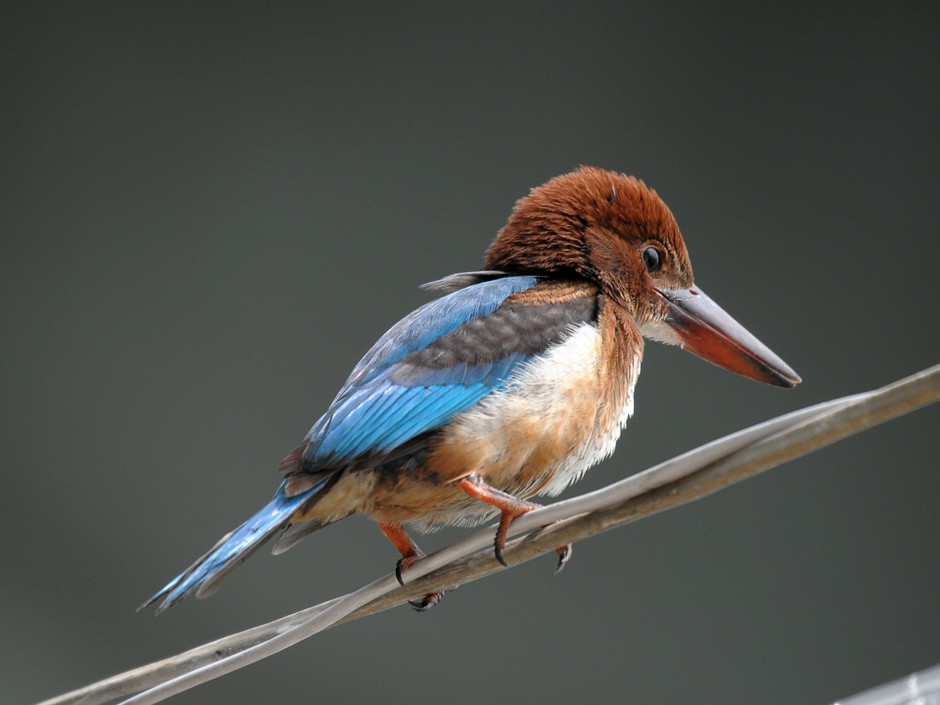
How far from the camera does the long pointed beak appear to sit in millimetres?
1838

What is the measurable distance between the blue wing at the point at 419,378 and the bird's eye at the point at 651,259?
0.80 ft

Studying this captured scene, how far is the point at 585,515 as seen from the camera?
3.81 ft

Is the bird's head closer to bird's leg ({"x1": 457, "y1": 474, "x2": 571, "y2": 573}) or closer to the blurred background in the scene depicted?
bird's leg ({"x1": 457, "y1": 474, "x2": 571, "y2": 573})

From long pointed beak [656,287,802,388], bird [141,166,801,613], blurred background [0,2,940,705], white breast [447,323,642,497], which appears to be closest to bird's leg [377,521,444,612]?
bird [141,166,801,613]

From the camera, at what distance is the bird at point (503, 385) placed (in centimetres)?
147

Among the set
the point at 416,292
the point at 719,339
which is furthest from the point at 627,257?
the point at 416,292

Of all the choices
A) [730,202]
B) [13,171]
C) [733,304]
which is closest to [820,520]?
[733,304]

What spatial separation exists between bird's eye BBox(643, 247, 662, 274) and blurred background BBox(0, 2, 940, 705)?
3.18 ft

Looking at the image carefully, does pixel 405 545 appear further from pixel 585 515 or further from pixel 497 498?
pixel 585 515

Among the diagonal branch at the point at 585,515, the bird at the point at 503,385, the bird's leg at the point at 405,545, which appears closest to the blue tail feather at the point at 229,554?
the bird at the point at 503,385

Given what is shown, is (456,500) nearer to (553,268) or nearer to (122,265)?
(553,268)

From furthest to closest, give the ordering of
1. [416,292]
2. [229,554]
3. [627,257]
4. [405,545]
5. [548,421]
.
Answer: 1. [416,292]
2. [627,257]
3. [405,545]
4. [548,421]
5. [229,554]

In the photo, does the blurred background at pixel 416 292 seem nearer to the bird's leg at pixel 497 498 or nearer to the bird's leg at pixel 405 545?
the bird's leg at pixel 405 545

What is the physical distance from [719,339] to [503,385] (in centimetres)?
50
